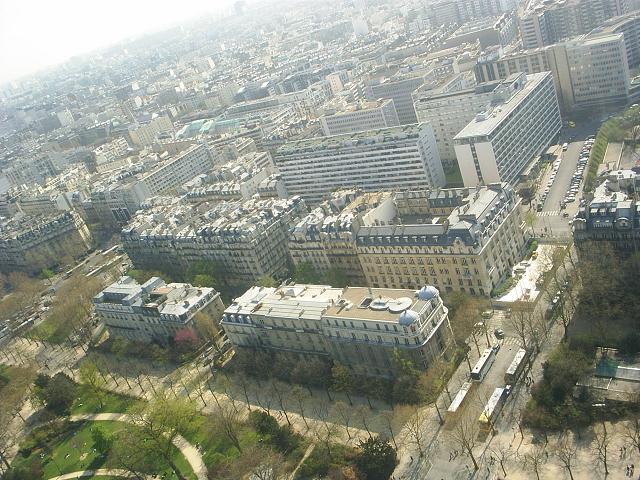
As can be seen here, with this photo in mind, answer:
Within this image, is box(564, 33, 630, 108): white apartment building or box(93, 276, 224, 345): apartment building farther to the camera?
box(564, 33, 630, 108): white apartment building

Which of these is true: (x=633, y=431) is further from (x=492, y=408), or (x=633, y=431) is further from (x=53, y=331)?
(x=53, y=331)

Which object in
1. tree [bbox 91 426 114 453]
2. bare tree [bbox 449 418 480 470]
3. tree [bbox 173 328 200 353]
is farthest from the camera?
tree [bbox 173 328 200 353]

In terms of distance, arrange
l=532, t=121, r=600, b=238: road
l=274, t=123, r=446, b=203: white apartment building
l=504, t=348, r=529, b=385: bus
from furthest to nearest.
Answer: l=274, t=123, r=446, b=203: white apartment building → l=532, t=121, r=600, b=238: road → l=504, t=348, r=529, b=385: bus

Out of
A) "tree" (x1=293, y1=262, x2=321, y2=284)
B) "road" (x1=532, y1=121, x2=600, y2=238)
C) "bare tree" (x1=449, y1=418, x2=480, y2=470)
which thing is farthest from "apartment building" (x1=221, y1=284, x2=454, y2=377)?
"road" (x1=532, y1=121, x2=600, y2=238)

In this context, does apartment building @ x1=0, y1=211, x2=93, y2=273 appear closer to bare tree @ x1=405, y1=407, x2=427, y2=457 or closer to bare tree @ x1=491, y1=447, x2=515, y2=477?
bare tree @ x1=405, y1=407, x2=427, y2=457

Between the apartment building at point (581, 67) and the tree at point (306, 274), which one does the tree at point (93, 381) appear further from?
the apartment building at point (581, 67)

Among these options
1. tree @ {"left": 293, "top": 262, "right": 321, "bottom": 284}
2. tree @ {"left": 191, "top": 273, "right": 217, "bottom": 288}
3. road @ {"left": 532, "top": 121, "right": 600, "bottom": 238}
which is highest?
tree @ {"left": 191, "top": 273, "right": 217, "bottom": 288}

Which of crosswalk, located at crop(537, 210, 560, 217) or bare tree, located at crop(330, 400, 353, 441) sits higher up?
bare tree, located at crop(330, 400, 353, 441)
